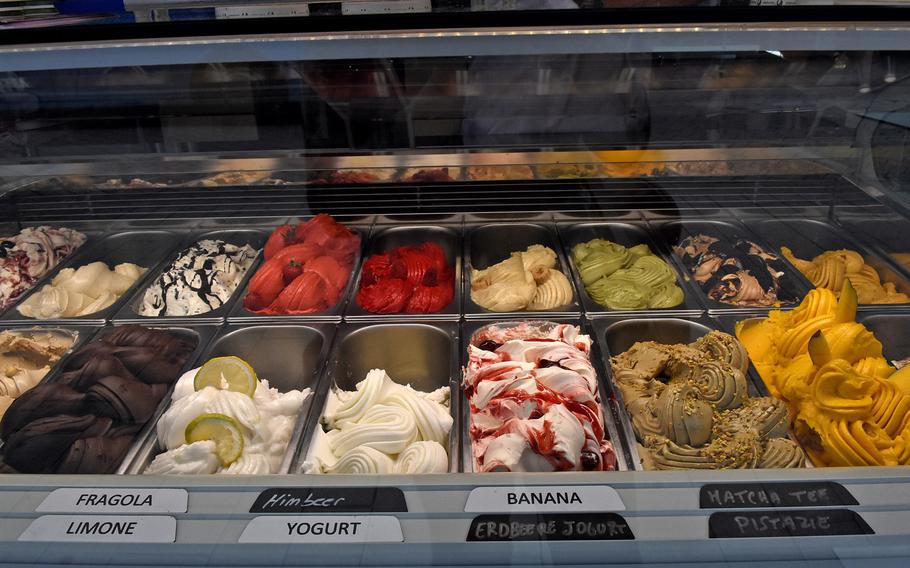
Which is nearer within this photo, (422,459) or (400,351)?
(422,459)

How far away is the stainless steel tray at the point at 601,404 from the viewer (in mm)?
1749

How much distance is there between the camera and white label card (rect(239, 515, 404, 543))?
1075mm

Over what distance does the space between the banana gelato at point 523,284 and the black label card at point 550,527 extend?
1390 mm

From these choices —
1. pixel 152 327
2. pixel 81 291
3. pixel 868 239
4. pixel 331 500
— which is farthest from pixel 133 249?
pixel 868 239

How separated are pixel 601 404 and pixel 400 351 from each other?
816 mm

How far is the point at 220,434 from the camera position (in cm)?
162

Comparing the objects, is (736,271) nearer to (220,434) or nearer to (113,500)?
(220,434)

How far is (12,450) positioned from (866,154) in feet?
9.63

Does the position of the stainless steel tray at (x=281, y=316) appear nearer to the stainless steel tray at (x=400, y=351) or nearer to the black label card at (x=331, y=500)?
the stainless steel tray at (x=400, y=351)

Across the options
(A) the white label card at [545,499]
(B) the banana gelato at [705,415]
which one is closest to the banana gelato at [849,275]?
(B) the banana gelato at [705,415]

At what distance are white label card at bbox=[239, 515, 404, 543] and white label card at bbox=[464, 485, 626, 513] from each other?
15 cm

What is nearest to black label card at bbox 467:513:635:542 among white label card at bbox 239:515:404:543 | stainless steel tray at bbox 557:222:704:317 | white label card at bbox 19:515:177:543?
white label card at bbox 239:515:404:543

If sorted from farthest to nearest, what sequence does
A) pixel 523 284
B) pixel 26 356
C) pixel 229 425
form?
pixel 523 284 → pixel 26 356 → pixel 229 425

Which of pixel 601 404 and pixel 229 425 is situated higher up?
pixel 229 425
